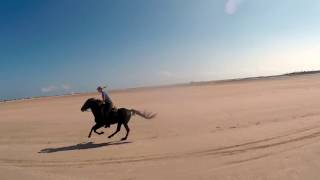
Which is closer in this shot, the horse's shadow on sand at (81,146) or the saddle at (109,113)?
the horse's shadow on sand at (81,146)

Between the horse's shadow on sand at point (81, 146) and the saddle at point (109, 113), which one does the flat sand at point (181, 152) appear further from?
the saddle at point (109, 113)

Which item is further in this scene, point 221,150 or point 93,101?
point 93,101

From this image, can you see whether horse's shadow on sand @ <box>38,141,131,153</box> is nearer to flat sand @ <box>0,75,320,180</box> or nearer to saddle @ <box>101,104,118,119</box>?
flat sand @ <box>0,75,320,180</box>

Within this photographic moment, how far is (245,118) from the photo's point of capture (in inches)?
763

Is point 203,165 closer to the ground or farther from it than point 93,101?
closer to the ground

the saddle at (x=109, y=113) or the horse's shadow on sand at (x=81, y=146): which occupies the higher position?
the saddle at (x=109, y=113)

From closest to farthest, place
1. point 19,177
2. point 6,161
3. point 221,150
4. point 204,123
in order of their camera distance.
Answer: point 19,177 → point 221,150 → point 6,161 → point 204,123

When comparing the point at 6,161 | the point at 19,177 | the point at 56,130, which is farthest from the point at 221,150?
the point at 56,130

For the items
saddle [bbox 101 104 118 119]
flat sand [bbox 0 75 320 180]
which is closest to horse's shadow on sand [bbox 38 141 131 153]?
flat sand [bbox 0 75 320 180]

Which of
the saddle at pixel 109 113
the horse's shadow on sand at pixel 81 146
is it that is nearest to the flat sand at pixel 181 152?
the horse's shadow on sand at pixel 81 146

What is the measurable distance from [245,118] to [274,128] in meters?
4.26

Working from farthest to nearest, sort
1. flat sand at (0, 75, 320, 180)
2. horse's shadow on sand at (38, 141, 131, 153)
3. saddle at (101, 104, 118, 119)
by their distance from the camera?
saddle at (101, 104, 118, 119), horse's shadow on sand at (38, 141, 131, 153), flat sand at (0, 75, 320, 180)

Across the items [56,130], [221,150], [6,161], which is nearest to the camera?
[221,150]

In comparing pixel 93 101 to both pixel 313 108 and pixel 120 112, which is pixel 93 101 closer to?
pixel 120 112
